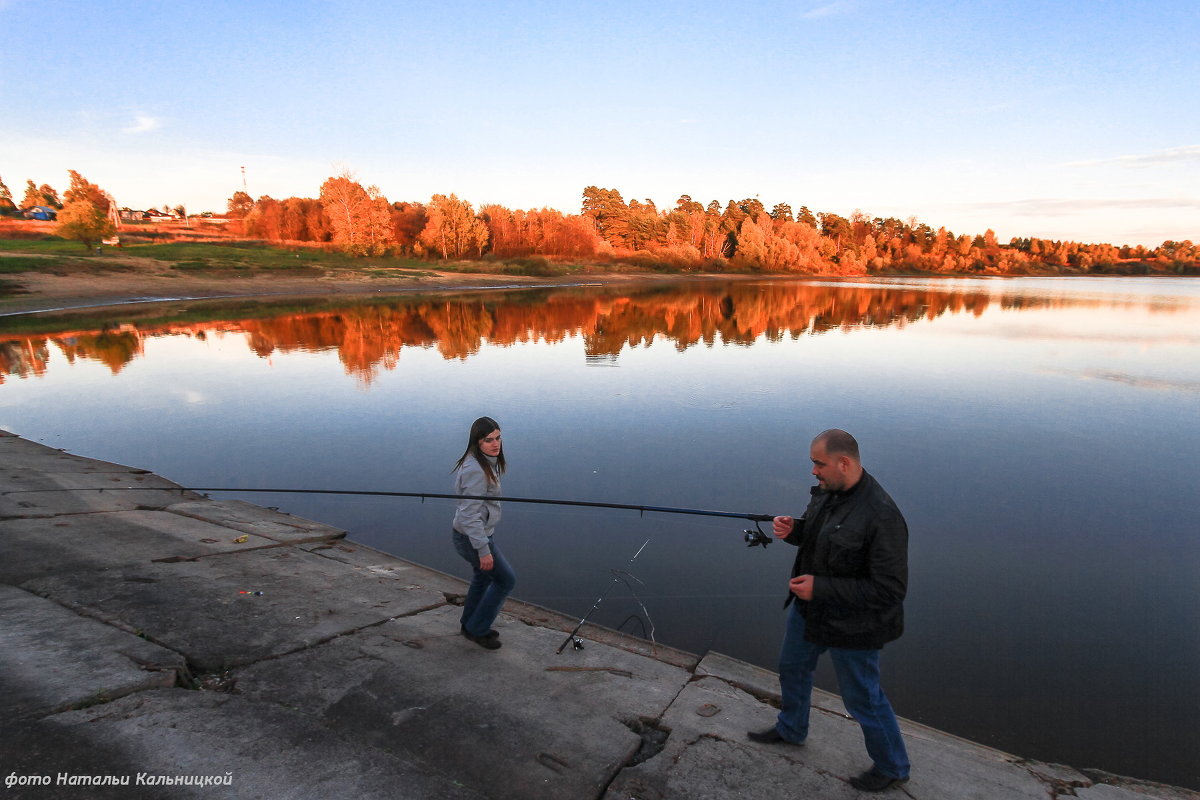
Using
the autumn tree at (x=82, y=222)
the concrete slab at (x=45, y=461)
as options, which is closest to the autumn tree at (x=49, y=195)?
the autumn tree at (x=82, y=222)

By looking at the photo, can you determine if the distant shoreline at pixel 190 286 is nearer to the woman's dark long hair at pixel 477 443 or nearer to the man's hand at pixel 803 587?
the woman's dark long hair at pixel 477 443

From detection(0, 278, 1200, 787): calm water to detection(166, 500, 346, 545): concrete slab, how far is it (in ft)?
1.79

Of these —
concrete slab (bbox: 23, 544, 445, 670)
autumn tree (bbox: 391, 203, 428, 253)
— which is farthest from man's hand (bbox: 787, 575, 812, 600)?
autumn tree (bbox: 391, 203, 428, 253)

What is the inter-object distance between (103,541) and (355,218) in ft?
248

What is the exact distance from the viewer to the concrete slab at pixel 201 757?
3.08m

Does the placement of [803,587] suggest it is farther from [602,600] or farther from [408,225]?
[408,225]

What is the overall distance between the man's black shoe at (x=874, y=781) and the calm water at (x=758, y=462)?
177 cm

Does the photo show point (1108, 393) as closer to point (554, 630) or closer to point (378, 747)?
point (554, 630)

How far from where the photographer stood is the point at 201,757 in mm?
3324

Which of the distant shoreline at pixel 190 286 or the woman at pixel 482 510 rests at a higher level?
the distant shoreline at pixel 190 286

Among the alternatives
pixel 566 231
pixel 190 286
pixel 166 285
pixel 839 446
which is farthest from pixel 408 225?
pixel 839 446

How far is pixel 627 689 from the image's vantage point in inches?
179

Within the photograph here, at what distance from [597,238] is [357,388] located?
85.6 meters

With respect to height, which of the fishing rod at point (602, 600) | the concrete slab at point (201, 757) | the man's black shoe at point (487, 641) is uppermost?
the concrete slab at point (201, 757)
